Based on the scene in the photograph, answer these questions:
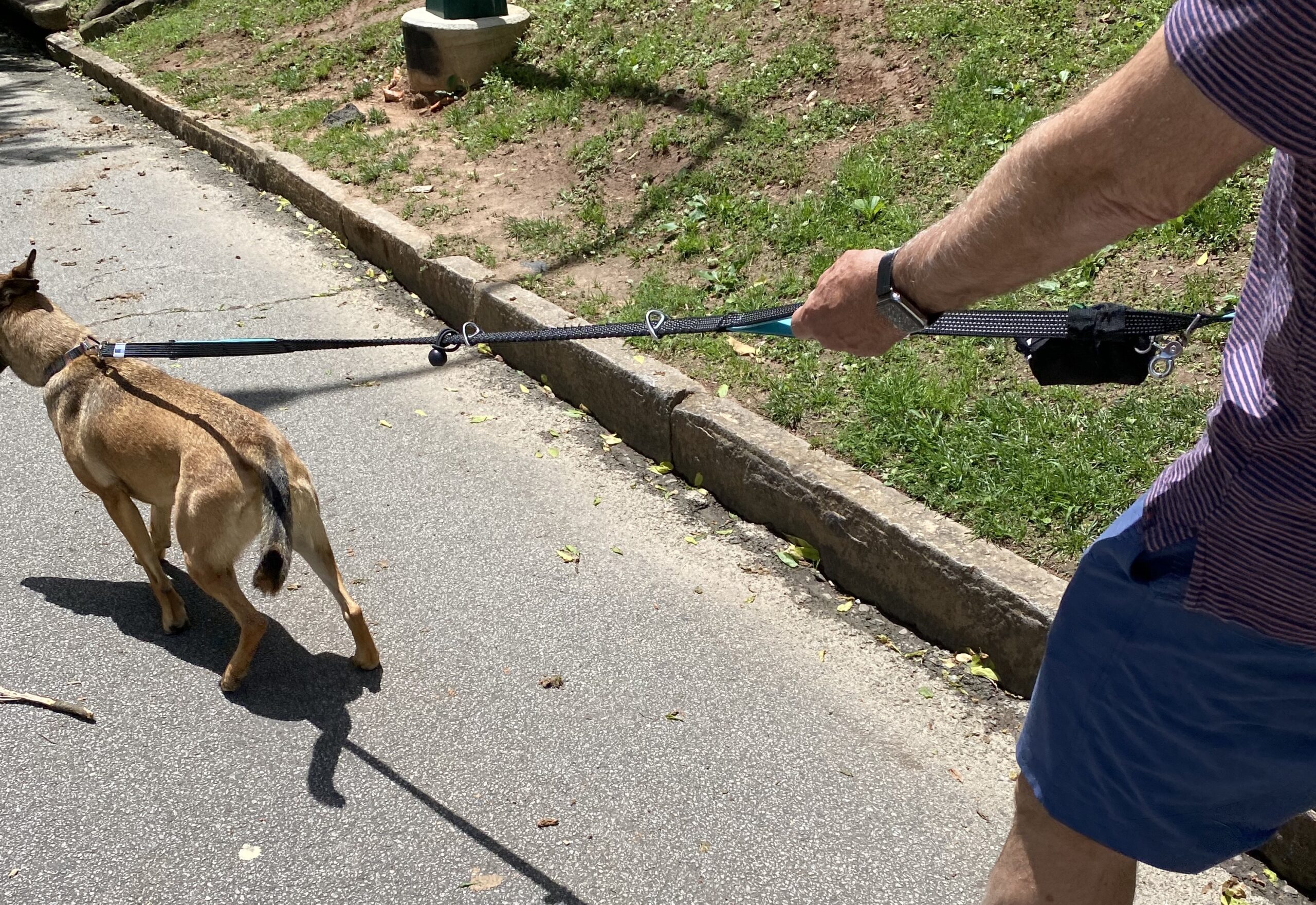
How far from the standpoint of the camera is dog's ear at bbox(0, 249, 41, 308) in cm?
405

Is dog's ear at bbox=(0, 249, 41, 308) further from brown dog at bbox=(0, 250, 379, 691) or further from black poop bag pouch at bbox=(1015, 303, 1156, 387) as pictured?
black poop bag pouch at bbox=(1015, 303, 1156, 387)

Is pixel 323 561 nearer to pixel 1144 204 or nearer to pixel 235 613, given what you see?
pixel 235 613

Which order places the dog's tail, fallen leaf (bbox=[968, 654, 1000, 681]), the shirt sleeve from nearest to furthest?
the shirt sleeve < the dog's tail < fallen leaf (bbox=[968, 654, 1000, 681])

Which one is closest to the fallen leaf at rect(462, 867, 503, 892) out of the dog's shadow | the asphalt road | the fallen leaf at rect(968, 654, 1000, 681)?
the asphalt road

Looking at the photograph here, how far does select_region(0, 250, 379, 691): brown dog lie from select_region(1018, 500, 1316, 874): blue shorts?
230 cm

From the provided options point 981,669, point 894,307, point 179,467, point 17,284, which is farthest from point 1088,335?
point 17,284

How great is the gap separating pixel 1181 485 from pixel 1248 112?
1.77 feet

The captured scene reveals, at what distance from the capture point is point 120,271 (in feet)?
23.7

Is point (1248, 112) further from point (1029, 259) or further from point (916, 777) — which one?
point (916, 777)

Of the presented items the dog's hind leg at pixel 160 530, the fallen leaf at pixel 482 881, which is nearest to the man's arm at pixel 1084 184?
the fallen leaf at pixel 482 881

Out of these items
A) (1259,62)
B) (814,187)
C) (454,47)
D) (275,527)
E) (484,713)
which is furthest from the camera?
(454,47)

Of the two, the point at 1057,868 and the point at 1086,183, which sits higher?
the point at 1086,183

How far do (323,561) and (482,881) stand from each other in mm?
1224

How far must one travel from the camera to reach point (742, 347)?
514 cm
